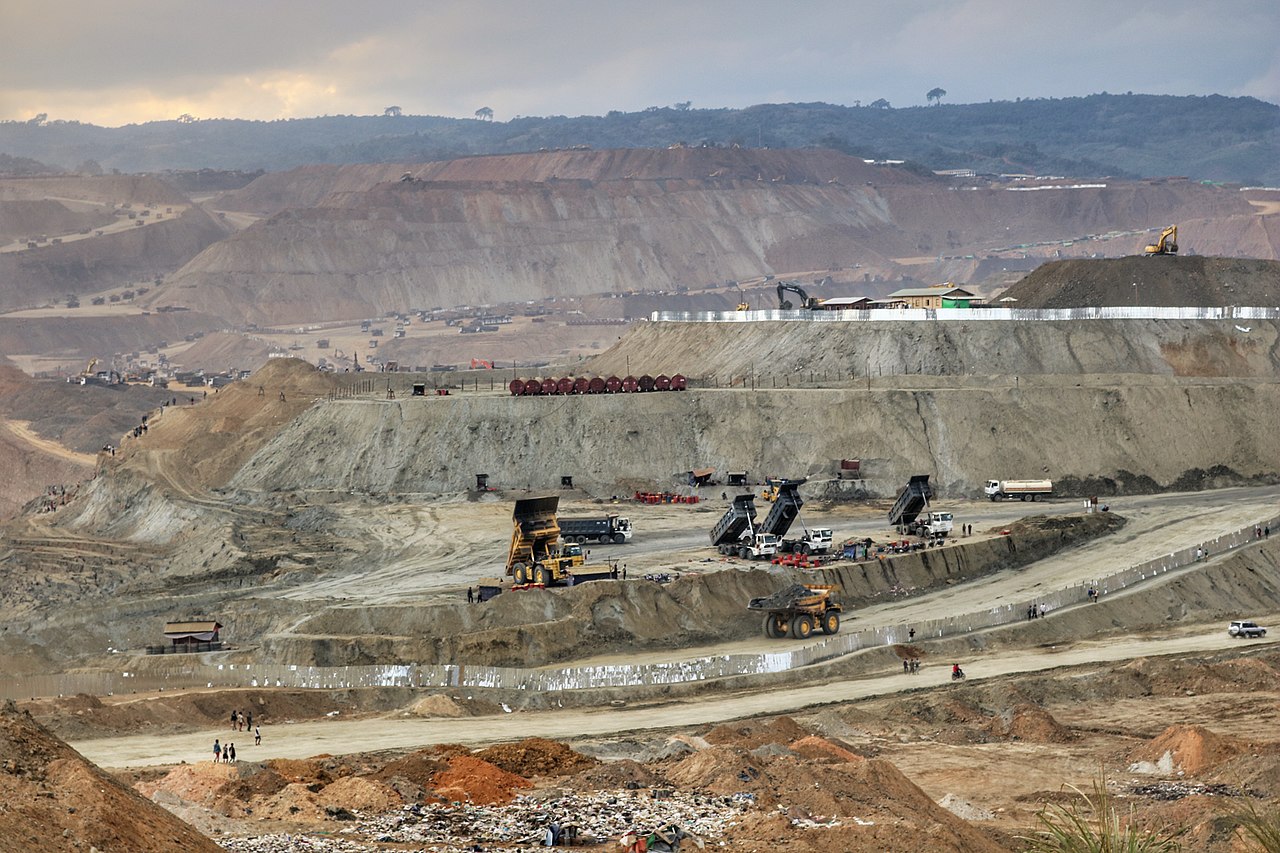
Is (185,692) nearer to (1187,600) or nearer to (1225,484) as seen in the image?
(1187,600)

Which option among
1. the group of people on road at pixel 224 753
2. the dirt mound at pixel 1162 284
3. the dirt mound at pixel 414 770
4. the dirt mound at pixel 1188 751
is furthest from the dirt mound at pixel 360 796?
the dirt mound at pixel 1162 284

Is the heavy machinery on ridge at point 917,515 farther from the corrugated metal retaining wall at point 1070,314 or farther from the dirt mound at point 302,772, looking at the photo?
the dirt mound at point 302,772

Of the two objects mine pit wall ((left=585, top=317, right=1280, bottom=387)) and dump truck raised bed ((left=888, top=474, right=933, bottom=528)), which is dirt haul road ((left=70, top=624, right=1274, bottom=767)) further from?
mine pit wall ((left=585, top=317, right=1280, bottom=387))

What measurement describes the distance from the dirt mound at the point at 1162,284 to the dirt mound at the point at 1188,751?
240ft

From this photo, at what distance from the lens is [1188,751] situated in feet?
137

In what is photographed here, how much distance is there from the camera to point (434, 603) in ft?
211

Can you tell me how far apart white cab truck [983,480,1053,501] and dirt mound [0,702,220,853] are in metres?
65.3

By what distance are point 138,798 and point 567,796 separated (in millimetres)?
10868

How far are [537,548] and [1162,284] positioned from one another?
2498 inches

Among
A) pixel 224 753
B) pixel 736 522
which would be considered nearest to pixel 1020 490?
pixel 736 522

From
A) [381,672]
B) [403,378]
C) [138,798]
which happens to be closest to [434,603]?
[381,672]

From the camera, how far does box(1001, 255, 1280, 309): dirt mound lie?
113 m

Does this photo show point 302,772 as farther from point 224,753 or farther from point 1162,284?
point 1162,284

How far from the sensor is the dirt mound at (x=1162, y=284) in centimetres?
11281
